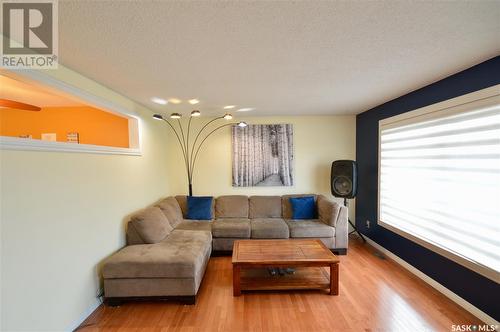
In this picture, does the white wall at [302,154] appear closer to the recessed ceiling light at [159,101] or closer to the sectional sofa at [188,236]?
the sectional sofa at [188,236]

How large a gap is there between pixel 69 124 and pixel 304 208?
371cm

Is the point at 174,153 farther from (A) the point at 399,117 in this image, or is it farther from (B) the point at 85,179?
(A) the point at 399,117

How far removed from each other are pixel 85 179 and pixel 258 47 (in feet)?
6.50

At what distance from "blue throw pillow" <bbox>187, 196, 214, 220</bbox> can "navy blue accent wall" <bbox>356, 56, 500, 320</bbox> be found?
9.06 feet

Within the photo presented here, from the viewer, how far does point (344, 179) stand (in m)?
3.79

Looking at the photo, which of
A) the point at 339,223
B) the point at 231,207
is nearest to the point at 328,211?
the point at 339,223

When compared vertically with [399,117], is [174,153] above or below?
below

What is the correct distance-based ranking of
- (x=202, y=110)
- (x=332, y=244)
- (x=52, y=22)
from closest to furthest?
(x=52, y=22)
(x=332, y=244)
(x=202, y=110)

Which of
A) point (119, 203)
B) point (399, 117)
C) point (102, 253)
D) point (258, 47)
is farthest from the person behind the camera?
point (399, 117)

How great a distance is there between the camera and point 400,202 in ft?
9.87

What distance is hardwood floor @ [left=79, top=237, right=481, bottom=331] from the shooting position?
1.92 metres

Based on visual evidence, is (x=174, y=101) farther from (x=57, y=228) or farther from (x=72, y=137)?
(x=57, y=228)

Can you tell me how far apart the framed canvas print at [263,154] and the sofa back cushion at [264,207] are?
0.36m

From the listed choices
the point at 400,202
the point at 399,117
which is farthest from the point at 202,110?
the point at 400,202
